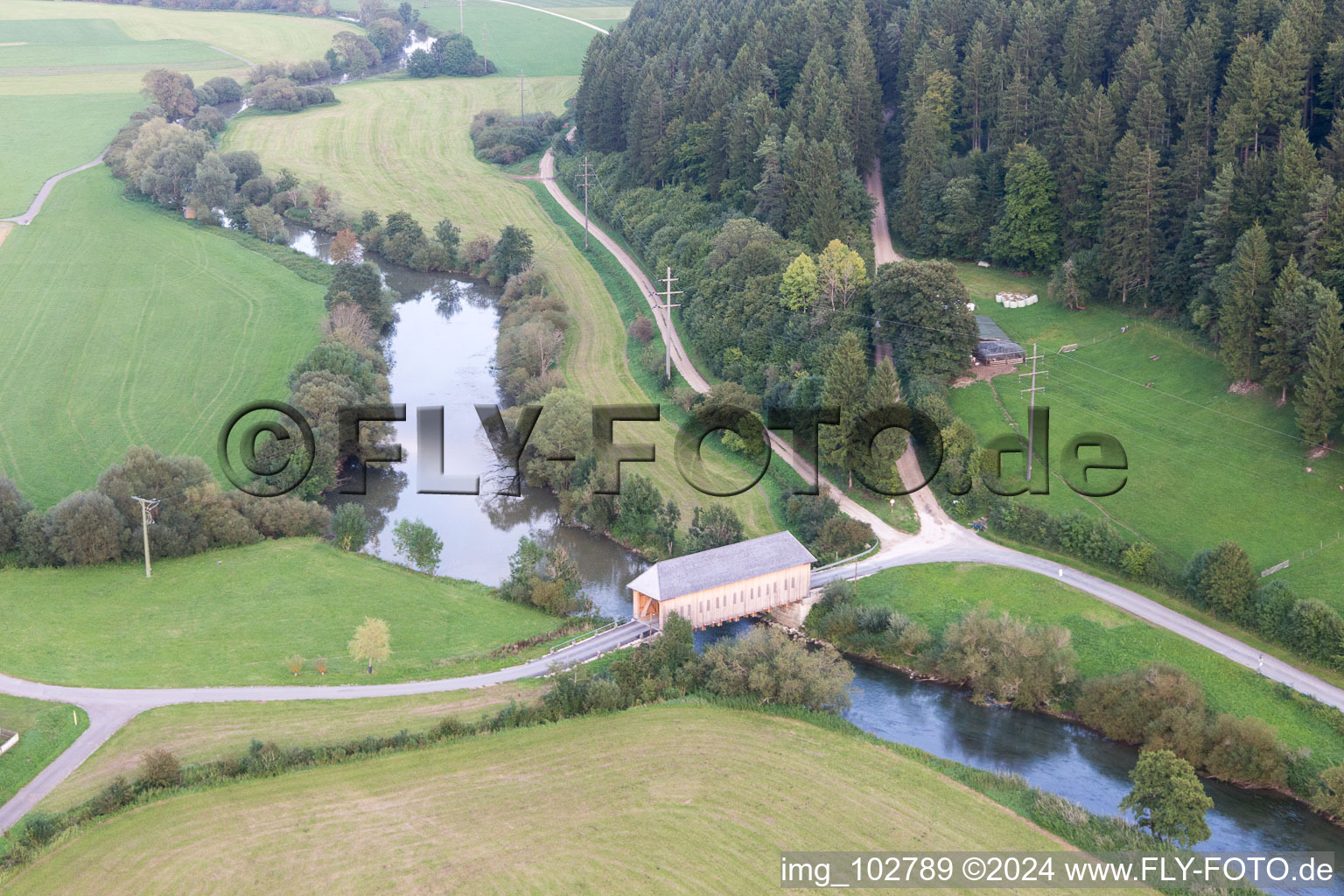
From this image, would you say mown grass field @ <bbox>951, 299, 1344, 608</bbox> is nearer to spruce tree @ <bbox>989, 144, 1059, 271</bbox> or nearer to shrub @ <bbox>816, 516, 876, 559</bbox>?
spruce tree @ <bbox>989, 144, 1059, 271</bbox>

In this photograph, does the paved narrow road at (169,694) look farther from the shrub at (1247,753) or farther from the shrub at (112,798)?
the shrub at (1247,753)

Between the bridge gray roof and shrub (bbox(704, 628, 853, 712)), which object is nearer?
shrub (bbox(704, 628, 853, 712))

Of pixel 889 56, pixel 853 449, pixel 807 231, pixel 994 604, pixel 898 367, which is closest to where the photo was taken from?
pixel 994 604

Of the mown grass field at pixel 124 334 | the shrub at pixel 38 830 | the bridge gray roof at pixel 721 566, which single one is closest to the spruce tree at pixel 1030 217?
the bridge gray roof at pixel 721 566

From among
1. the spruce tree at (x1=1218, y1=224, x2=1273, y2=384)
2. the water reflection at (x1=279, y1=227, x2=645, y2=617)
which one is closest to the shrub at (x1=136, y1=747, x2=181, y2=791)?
the water reflection at (x1=279, y1=227, x2=645, y2=617)

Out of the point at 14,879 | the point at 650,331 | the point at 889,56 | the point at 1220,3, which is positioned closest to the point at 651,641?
the point at 14,879

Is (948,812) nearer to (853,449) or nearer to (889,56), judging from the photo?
(853,449)

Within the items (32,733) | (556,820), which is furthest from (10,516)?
(556,820)
